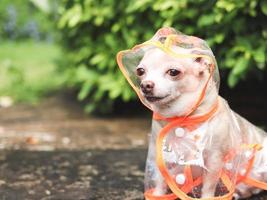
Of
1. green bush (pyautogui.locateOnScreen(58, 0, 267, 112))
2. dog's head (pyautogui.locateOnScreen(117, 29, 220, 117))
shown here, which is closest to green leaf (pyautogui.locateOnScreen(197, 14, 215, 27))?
green bush (pyautogui.locateOnScreen(58, 0, 267, 112))

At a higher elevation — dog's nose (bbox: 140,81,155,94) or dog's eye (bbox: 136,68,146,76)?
dog's eye (bbox: 136,68,146,76)

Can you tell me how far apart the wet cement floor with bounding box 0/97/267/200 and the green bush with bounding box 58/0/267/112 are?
304mm

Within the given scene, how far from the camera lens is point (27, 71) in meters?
7.90

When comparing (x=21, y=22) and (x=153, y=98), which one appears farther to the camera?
(x=21, y=22)

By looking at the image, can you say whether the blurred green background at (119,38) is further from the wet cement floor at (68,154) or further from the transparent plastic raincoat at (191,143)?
the transparent plastic raincoat at (191,143)

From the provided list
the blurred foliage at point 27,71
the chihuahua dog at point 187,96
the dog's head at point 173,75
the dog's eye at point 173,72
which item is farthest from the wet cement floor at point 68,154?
the dog's eye at point 173,72

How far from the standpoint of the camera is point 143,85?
281 centimetres

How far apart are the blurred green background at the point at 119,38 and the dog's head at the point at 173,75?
4.45 ft

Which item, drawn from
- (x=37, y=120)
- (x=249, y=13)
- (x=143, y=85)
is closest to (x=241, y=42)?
(x=249, y=13)

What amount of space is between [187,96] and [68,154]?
181 cm

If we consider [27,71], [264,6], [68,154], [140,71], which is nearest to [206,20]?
[264,6]

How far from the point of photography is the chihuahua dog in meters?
2.84

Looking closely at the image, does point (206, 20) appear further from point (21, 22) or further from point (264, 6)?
point (21, 22)

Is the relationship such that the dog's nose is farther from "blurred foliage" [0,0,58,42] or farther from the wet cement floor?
"blurred foliage" [0,0,58,42]
